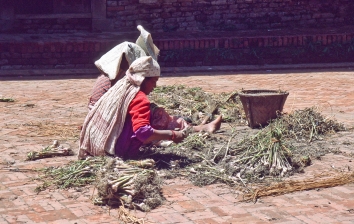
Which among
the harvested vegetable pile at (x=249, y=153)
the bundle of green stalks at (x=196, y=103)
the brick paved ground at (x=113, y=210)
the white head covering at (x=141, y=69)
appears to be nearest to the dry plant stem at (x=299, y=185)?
the brick paved ground at (x=113, y=210)

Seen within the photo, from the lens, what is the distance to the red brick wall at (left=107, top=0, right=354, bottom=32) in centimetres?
1402

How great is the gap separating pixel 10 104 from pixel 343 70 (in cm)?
591

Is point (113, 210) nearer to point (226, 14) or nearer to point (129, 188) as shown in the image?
point (129, 188)

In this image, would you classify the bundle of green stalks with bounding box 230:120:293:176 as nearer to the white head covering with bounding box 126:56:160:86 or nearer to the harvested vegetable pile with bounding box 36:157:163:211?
the harvested vegetable pile with bounding box 36:157:163:211

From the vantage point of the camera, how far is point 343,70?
12109 mm

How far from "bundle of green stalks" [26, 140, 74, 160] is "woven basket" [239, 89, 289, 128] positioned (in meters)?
1.98

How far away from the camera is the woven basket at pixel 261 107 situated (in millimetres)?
7176

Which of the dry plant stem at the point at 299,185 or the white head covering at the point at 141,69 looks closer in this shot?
the dry plant stem at the point at 299,185

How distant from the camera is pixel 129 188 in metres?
4.84

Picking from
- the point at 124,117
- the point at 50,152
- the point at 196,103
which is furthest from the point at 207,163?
the point at 196,103

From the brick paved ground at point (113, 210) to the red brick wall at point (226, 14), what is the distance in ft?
15.0

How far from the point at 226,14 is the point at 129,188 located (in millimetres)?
9842

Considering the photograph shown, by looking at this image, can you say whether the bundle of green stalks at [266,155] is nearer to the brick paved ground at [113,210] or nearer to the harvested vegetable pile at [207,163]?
the harvested vegetable pile at [207,163]

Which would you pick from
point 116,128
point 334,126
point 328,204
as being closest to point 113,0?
point 334,126
